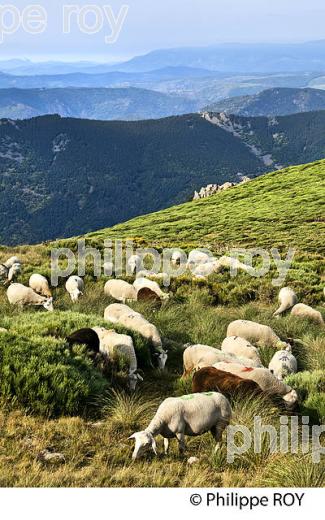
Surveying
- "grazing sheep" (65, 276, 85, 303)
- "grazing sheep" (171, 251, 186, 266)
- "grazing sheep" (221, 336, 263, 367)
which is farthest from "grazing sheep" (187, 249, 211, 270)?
"grazing sheep" (221, 336, 263, 367)

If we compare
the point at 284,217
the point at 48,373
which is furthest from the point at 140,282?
the point at 284,217

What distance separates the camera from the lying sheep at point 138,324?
355 inches

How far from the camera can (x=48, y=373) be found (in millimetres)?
6969

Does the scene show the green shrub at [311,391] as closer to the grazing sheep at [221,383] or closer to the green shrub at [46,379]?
the grazing sheep at [221,383]

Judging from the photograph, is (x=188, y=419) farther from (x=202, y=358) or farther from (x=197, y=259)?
(x=197, y=259)

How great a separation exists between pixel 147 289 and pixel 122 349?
16.8 ft

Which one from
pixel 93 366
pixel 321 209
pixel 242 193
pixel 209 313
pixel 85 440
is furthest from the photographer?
pixel 242 193

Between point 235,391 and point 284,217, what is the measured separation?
3967 centimetres

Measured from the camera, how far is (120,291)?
13.7 m

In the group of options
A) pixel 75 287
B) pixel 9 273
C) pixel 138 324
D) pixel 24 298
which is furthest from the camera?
pixel 9 273

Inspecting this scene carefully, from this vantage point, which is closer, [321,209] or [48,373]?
[48,373]

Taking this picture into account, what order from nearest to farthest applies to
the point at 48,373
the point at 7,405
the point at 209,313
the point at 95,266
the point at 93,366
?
1. the point at 7,405
2. the point at 48,373
3. the point at 93,366
4. the point at 209,313
5. the point at 95,266

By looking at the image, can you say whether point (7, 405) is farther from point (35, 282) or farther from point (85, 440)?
point (35, 282)

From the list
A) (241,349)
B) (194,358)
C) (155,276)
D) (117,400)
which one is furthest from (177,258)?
(117,400)
